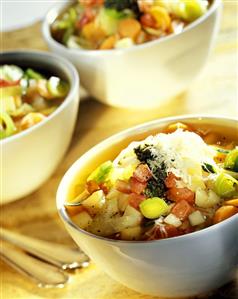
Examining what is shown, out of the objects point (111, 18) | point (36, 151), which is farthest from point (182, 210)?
point (111, 18)

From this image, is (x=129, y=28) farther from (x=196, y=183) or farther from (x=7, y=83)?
(x=196, y=183)

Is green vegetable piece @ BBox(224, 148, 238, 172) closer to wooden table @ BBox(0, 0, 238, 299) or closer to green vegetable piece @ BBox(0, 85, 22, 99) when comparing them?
wooden table @ BBox(0, 0, 238, 299)

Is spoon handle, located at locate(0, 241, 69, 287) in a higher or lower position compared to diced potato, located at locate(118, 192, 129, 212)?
lower

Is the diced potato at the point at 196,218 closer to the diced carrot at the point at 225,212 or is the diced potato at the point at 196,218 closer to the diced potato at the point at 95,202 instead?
the diced carrot at the point at 225,212

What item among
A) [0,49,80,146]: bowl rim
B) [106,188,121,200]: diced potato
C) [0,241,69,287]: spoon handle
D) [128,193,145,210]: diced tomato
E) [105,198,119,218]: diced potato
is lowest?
[0,241,69,287]: spoon handle

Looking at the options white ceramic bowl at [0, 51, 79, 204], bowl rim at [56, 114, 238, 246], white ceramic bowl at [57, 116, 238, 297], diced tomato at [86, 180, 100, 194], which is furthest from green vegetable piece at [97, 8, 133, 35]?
white ceramic bowl at [57, 116, 238, 297]

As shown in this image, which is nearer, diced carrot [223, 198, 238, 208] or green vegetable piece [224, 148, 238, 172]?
diced carrot [223, 198, 238, 208]
